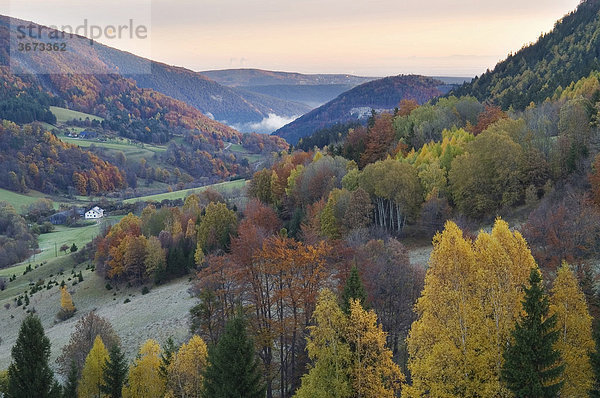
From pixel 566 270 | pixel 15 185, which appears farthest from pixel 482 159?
pixel 15 185

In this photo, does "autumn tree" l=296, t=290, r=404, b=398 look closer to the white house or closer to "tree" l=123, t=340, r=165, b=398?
"tree" l=123, t=340, r=165, b=398

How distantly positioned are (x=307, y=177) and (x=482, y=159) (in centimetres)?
2448

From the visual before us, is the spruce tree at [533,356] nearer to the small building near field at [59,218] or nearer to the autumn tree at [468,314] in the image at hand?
the autumn tree at [468,314]

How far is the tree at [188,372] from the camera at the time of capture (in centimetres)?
2659

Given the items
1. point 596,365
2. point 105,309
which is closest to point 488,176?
point 596,365

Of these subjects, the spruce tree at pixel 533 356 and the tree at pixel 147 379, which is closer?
the spruce tree at pixel 533 356

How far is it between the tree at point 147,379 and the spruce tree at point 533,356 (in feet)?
62.4

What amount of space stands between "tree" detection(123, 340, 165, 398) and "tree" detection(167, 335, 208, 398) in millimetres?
1711

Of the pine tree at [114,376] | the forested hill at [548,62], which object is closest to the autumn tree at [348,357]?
the pine tree at [114,376]

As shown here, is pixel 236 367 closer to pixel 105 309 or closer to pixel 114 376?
pixel 114 376

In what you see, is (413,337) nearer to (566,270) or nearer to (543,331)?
(543,331)

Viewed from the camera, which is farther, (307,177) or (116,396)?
(307,177)

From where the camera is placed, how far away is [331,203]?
179 ft

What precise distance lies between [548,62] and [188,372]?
127772 millimetres
